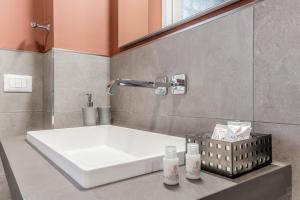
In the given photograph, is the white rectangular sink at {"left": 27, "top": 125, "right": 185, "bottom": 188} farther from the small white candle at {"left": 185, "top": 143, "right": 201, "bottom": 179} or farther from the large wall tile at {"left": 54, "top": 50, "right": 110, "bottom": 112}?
the large wall tile at {"left": 54, "top": 50, "right": 110, "bottom": 112}

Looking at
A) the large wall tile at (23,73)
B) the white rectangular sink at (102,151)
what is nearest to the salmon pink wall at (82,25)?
the large wall tile at (23,73)

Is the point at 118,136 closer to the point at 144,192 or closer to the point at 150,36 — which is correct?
the point at 150,36

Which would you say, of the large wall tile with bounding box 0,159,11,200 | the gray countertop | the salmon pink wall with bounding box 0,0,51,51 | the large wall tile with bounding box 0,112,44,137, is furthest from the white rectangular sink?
the salmon pink wall with bounding box 0,0,51,51

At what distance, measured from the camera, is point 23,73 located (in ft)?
4.28

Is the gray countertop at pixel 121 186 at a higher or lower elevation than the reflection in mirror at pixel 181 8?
lower

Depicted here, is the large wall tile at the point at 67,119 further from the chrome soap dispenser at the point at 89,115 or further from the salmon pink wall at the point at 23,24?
the salmon pink wall at the point at 23,24

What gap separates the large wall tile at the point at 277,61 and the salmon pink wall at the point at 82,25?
3.06ft

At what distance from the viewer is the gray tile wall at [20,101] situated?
1241 millimetres

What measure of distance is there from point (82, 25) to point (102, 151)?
0.72m

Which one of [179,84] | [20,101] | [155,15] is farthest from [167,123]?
[20,101]

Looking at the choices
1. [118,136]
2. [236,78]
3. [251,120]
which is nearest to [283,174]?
[251,120]

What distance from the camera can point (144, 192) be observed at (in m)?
0.43

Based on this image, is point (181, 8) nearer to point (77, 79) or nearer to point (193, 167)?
point (77, 79)

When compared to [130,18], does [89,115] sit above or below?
below
